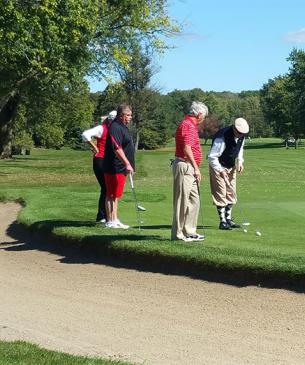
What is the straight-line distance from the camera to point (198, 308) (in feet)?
24.9

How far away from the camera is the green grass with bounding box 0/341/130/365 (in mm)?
5594

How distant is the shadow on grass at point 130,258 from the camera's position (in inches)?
317

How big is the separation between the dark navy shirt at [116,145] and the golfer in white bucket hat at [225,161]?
1.46 meters

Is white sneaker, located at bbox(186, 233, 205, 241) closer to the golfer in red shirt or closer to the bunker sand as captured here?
the golfer in red shirt

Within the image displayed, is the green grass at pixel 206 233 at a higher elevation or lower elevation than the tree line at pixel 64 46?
lower

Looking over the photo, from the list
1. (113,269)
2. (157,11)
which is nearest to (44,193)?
(113,269)

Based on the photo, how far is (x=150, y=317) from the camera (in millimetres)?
7414

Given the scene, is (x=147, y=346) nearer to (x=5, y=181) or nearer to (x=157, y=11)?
(x=5, y=181)

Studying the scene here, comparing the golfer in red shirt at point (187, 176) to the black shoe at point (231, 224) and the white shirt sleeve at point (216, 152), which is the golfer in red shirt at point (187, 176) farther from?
the black shoe at point (231, 224)

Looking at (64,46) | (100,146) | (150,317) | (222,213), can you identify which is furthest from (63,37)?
(150,317)

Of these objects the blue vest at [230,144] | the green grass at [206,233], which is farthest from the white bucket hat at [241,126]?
the green grass at [206,233]

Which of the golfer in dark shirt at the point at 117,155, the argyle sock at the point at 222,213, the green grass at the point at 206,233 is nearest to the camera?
the green grass at the point at 206,233

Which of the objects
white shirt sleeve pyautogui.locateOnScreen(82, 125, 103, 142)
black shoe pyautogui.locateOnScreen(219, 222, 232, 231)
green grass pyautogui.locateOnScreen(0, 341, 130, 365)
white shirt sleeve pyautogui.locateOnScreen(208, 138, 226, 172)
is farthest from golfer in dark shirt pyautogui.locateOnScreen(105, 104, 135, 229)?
green grass pyautogui.locateOnScreen(0, 341, 130, 365)

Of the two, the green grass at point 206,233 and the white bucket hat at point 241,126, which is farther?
the white bucket hat at point 241,126
